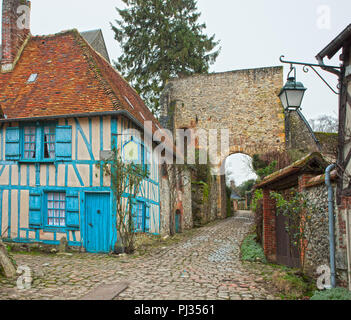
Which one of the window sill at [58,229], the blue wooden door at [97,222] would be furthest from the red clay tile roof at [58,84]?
the window sill at [58,229]

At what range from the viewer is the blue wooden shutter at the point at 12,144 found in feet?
31.2

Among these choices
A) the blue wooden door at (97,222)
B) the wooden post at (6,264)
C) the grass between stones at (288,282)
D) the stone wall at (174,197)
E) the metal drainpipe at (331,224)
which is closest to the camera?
the metal drainpipe at (331,224)

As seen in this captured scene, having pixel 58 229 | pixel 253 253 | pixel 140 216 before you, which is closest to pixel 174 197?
pixel 140 216

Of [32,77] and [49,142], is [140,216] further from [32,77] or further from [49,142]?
[32,77]

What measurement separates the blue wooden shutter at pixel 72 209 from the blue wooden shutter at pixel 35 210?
80 centimetres

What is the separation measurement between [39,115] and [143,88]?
13479 mm

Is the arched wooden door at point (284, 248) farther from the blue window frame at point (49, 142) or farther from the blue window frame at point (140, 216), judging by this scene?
the blue window frame at point (49, 142)

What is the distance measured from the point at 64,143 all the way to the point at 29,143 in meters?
1.19

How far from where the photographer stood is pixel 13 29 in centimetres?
1123

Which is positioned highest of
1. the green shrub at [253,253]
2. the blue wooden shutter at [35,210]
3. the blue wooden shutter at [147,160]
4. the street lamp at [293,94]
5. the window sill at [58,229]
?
the street lamp at [293,94]

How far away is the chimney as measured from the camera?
35.6ft

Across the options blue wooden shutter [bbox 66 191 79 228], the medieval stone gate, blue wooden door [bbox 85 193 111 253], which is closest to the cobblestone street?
blue wooden door [bbox 85 193 111 253]

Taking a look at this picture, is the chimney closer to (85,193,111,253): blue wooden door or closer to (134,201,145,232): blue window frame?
(85,193,111,253): blue wooden door

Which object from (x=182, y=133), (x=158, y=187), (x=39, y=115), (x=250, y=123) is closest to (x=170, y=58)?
(x=182, y=133)
